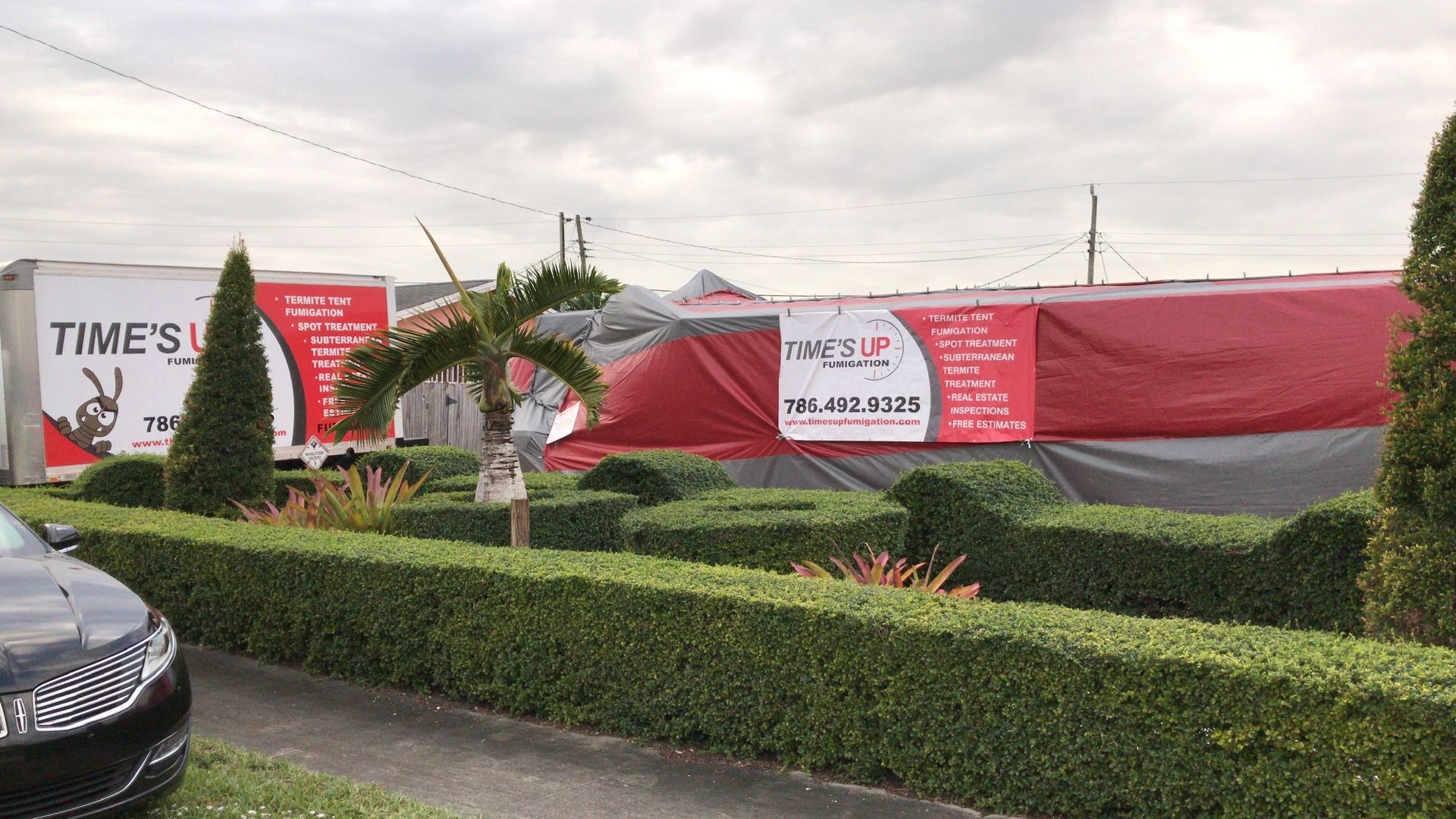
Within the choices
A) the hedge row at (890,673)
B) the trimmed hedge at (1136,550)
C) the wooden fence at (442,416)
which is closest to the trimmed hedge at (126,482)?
the hedge row at (890,673)

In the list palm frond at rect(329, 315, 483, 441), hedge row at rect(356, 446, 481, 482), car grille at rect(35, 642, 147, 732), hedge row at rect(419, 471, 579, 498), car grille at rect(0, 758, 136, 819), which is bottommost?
car grille at rect(0, 758, 136, 819)

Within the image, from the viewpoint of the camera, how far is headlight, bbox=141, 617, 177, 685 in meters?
4.47

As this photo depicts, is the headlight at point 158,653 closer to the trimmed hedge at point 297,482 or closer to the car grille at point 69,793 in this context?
the car grille at point 69,793

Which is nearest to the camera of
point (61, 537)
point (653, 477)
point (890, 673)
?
point (890, 673)

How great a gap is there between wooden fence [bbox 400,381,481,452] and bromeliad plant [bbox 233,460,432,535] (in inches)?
448

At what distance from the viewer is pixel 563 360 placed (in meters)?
9.53

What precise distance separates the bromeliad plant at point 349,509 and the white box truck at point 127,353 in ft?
5.66

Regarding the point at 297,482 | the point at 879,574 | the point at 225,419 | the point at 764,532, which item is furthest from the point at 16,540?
the point at 297,482

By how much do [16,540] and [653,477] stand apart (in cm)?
542

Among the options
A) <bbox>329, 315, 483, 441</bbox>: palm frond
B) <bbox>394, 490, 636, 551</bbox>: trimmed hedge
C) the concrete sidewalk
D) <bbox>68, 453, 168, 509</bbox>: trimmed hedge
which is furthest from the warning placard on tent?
the concrete sidewalk

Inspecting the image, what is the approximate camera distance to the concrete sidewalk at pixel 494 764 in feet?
15.9

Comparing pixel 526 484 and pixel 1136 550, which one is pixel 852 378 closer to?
pixel 526 484

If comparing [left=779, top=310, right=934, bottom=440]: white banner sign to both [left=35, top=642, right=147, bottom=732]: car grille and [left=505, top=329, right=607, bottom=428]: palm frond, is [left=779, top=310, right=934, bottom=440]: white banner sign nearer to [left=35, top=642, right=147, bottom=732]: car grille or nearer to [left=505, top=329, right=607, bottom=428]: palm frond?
[left=505, top=329, right=607, bottom=428]: palm frond

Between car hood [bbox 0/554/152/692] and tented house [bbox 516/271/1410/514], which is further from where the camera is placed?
tented house [bbox 516/271/1410/514]
